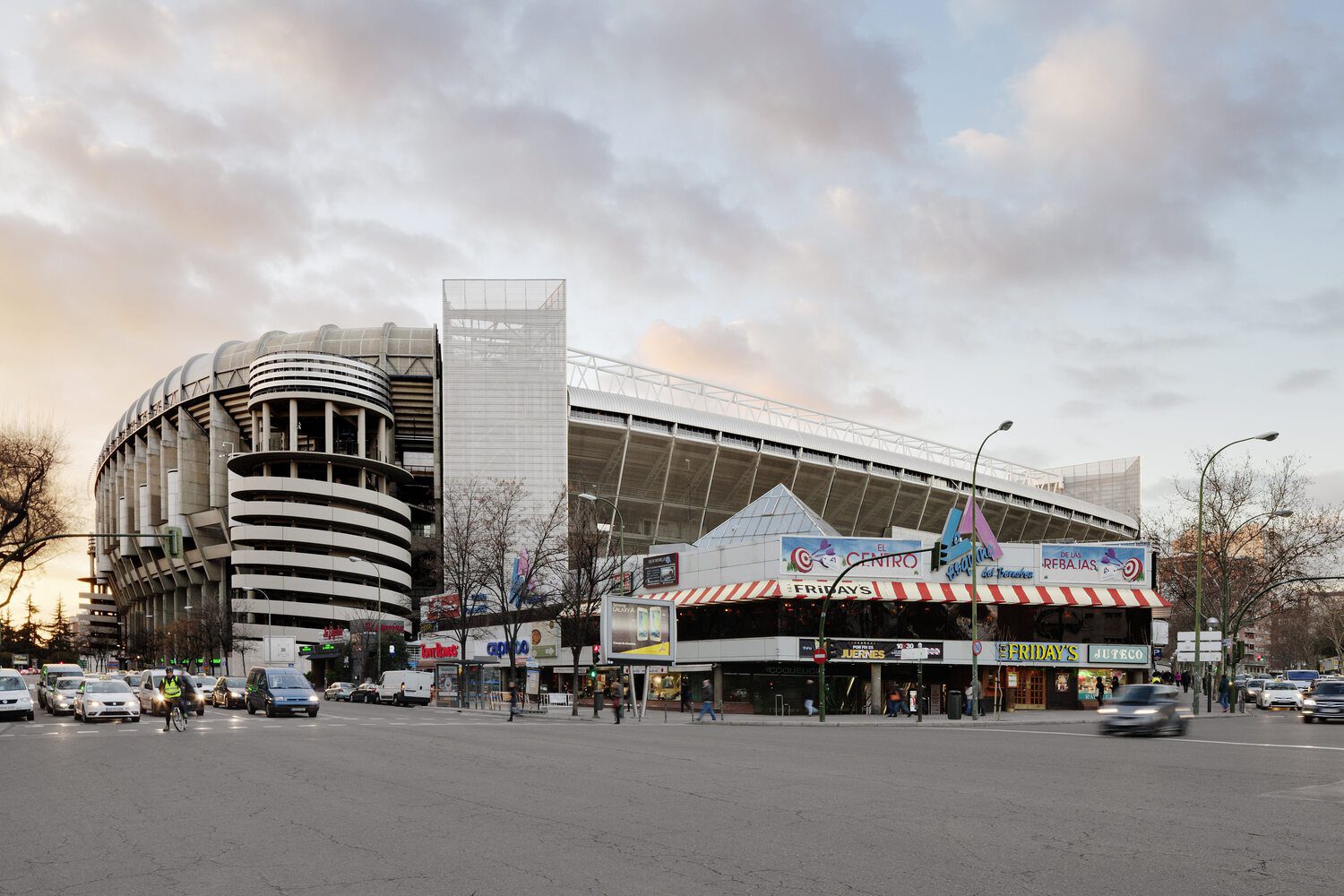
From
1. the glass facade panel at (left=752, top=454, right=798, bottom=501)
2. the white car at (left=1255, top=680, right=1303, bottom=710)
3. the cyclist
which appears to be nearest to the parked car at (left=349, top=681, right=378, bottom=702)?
the cyclist

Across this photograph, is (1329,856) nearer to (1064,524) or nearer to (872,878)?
(872,878)

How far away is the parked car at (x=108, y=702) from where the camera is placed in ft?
116

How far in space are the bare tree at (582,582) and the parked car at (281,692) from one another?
41.6 ft

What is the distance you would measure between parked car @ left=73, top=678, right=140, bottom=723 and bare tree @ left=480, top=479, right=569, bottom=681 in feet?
57.3

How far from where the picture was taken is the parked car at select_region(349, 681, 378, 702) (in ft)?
218

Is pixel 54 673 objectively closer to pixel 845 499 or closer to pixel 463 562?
pixel 463 562

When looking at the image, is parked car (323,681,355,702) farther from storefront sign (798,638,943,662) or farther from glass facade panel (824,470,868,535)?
glass facade panel (824,470,868,535)

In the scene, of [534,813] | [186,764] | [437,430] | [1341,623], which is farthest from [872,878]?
[1341,623]

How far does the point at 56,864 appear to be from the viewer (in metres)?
9.55

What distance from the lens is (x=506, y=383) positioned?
95438 mm

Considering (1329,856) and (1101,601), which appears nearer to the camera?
(1329,856)

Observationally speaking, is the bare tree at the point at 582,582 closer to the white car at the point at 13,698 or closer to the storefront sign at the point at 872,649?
the storefront sign at the point at 872,649

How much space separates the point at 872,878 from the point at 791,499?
54.1 meters

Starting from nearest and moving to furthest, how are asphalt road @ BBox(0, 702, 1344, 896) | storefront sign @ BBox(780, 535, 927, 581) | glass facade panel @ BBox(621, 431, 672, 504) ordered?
1. asphalt road @ BBox(0, 702, 1344, 896)
2. storefront sign @ BBox(780, 535, 927, 581)
3. glass facade panel @ BBox(621, 431, 672, 504)
